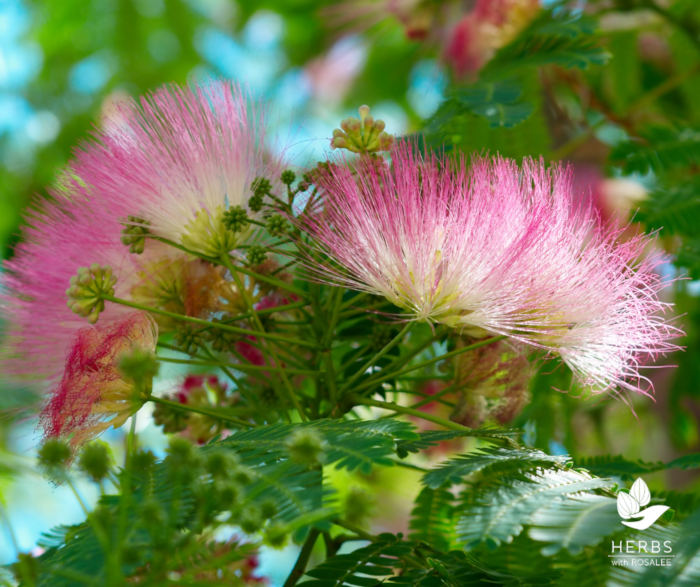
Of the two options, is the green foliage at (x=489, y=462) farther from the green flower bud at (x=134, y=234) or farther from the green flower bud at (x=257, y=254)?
the green flower bud at (x=134, y=234)

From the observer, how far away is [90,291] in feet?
4.93

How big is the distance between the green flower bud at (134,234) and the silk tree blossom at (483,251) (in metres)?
0.34

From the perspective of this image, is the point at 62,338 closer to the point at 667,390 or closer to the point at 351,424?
the point at 351,424

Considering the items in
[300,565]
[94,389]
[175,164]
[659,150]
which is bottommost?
[300,565]

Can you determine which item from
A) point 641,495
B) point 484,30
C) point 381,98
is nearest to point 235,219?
point 641,495

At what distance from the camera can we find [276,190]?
1676 mm

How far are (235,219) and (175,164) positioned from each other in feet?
0.56

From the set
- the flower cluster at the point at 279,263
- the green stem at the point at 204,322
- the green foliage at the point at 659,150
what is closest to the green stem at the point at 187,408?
the flower cluster at the point at 279,263

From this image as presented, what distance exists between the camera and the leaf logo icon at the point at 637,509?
3.72 feet

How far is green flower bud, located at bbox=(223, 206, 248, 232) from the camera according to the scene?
1564 mm

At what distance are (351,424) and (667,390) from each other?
8.81 feet

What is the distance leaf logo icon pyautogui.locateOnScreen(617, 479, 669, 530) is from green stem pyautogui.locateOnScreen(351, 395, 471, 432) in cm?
29

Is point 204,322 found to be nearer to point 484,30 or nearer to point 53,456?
point 53,456

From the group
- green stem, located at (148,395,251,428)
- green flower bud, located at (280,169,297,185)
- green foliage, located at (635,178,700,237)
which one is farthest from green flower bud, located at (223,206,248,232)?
green foliage, located at (635,178,700,237)
